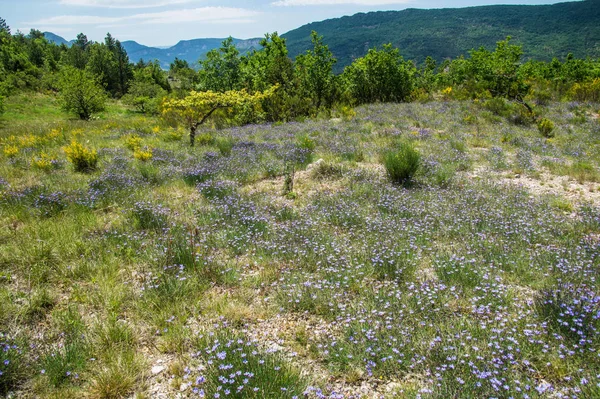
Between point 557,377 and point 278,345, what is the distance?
2.67m

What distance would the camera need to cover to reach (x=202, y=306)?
418 cm

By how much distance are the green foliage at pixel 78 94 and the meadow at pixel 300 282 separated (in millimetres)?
27108

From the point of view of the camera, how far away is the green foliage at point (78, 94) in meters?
31.5

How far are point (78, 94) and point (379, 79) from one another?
28517 millimetres

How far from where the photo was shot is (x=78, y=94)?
32.1 metres

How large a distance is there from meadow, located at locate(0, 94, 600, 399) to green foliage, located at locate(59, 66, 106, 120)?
27108 mm

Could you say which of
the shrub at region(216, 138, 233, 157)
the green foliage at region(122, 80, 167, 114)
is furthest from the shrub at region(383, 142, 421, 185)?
the green foliage at region(122, 80, 167, 114)

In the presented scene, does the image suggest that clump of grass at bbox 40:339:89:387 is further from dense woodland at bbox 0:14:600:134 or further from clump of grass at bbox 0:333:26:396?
dense woodland at bbox 0:14:600:134

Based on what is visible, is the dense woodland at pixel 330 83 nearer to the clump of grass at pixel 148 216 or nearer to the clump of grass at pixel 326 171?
the clump of grass at pixel 326 171

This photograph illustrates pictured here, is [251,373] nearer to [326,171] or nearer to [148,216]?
[148,216]

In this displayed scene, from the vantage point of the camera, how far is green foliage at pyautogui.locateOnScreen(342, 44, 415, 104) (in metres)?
26.1

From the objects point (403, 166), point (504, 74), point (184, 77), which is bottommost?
point (403, 166)

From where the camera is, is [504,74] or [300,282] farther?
[504,74]

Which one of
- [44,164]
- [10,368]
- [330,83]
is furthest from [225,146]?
[330,83]
